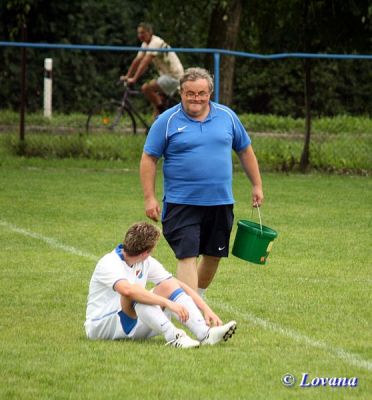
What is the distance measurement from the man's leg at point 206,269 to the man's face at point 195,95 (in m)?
1.06

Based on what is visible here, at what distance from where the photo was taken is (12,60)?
2034 cm

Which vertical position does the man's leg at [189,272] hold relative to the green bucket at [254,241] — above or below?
below

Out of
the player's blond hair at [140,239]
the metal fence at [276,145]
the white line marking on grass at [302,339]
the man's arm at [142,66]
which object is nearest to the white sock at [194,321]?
the player's blond hair at [140,239]

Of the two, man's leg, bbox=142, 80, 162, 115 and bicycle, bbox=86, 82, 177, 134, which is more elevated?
man's leg, bbox=142, 80, 162, 115

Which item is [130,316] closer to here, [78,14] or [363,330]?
[363,330]

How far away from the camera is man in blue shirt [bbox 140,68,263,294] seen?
26.6 ft

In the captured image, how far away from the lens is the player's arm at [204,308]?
24.5 ft

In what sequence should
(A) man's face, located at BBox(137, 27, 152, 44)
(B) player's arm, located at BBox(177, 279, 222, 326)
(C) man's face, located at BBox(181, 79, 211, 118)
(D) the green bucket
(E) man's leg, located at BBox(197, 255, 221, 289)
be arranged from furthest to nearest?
(A) man's face, located at BBox(137, 27, 152, 44)
(E) man's leg, located at BBox(197, 255, 221, 289)
(D) the green bucket
(C) man's face, located at BBox(181, 79, 211, 118)
(B) player's arm, located at BBox(177, 279, 222, 326)

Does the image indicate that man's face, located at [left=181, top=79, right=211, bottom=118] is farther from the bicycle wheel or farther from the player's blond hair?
the bicycle wheel

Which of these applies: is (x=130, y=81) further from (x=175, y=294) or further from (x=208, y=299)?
(x=175, y=294)

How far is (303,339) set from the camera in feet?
25.0

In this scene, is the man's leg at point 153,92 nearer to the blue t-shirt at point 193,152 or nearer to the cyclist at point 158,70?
the cyclist at point 158,70

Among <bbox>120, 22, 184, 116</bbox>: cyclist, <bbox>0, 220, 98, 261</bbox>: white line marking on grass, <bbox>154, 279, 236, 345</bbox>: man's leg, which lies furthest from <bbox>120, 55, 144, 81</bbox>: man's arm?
<bbox>154, 279, 236, 345</bbox>: man's leg

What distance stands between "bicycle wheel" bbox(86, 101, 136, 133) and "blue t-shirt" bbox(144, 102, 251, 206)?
1149 cm
